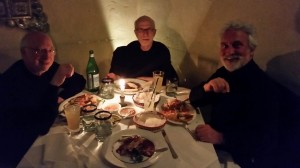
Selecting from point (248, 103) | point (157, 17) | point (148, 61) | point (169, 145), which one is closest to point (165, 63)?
point (148, 61)

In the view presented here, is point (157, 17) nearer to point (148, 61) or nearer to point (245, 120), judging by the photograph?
point (148, 61)

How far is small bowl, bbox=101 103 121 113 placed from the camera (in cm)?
185

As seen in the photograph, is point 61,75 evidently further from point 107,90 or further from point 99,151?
point 99,151

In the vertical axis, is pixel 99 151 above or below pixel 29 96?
below

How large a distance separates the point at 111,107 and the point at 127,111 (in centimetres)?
12

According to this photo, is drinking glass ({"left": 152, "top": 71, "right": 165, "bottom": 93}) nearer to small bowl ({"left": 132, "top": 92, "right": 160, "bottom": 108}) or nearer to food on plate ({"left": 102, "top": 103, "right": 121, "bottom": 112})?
small bowl ({"left": 132, "top": 92, "right": 160, "bottom": 108})

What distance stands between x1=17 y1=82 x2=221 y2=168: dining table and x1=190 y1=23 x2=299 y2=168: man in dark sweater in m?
0.12

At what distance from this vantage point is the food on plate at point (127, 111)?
5.92ft

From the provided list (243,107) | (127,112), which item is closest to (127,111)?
(127,112)

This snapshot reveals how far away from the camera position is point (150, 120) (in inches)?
67.2

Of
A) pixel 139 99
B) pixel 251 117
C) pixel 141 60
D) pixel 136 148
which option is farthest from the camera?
pixel 141 60

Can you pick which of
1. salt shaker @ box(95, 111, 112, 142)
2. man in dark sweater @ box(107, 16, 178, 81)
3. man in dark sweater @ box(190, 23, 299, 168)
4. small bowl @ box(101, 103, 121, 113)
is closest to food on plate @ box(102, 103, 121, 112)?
small bowl @ box(101, 103, 121, 113)

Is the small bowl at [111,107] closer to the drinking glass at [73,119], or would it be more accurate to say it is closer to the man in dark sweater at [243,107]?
the drinking glass at [73,119]

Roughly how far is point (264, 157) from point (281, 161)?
119mm
